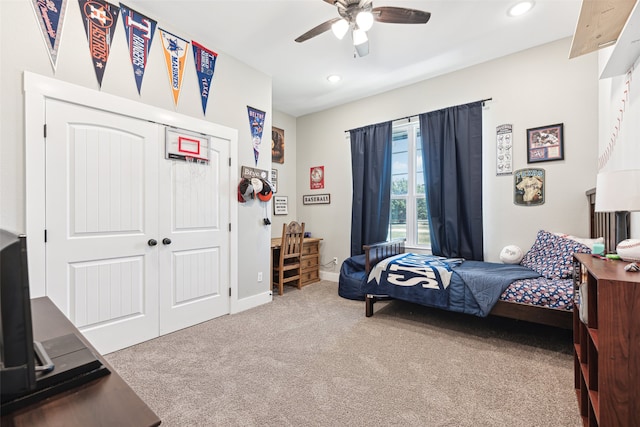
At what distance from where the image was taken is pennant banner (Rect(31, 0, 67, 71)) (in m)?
1.98

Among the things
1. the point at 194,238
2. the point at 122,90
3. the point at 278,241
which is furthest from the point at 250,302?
the point at 122,90

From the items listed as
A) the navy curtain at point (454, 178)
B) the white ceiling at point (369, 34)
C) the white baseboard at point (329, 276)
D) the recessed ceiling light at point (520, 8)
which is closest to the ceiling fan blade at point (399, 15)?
the white ceiling at point (369, 34)

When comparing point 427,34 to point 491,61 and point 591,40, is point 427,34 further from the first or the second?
point 591,40

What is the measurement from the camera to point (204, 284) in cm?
292

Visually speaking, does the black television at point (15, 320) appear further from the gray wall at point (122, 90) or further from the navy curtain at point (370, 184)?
the navy curtain at point (370, 184)

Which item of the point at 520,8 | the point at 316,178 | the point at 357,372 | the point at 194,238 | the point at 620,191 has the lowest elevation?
the point at 357,372

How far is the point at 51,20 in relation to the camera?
2.02m

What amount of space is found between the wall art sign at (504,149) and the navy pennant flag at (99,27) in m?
3.80

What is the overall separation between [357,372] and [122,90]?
9.31ft

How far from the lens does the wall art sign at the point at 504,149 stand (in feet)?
10.3

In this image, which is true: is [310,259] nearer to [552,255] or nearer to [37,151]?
[552,255]

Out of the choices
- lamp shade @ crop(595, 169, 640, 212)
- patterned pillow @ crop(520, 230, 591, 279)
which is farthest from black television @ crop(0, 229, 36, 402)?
patterned pillow @ crop(520, 230, 591, 279)

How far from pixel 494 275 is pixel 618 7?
1.89 meters

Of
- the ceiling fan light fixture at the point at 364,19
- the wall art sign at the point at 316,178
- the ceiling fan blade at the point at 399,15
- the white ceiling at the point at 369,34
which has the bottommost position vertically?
the wall art sign at the point at 316,178
